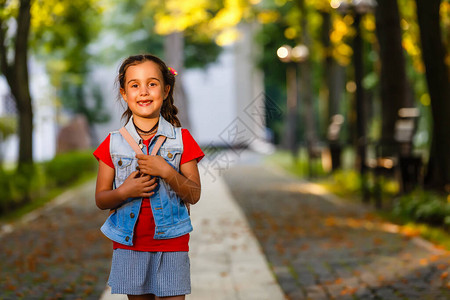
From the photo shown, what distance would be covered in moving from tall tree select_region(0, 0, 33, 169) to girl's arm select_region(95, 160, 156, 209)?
928 centimetres

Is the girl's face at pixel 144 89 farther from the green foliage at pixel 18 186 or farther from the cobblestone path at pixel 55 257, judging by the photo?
the green foliage at pixel 18 186

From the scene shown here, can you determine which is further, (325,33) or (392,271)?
(325,33)

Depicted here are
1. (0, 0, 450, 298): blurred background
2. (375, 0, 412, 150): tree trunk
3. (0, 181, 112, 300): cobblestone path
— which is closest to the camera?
(0, 181, 112, 300): cobblestone path

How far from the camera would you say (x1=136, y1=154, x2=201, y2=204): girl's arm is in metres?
2.96

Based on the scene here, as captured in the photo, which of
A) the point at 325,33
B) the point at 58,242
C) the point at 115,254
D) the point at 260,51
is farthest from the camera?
the point at 260,51

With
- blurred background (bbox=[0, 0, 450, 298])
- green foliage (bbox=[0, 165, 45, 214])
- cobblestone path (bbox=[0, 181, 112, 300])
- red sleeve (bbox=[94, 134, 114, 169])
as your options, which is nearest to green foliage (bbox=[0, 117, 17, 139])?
blurred background (bbox=[0, 0, 450, 298])

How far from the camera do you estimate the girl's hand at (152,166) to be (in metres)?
2.96

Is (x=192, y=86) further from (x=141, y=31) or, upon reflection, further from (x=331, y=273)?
(x=331, y=273)

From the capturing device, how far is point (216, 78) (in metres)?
40.5

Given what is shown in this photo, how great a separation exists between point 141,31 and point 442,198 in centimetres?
3269

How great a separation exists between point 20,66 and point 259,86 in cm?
2733

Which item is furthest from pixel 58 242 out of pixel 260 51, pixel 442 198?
pixel 260 51

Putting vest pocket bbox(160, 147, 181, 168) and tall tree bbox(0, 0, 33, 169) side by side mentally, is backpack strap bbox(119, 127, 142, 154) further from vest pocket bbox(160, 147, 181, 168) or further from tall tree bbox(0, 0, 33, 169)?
tall tree bbox(0, 0, 33, 169)

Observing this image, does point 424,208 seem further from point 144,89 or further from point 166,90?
point 144,89
